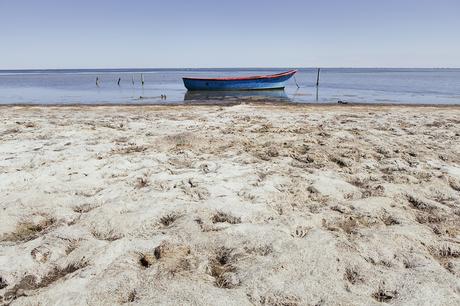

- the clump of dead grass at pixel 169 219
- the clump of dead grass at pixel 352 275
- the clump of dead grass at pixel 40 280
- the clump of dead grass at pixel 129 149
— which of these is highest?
the clump of dead grass at pixel 129 149

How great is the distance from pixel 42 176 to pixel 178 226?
2.66m

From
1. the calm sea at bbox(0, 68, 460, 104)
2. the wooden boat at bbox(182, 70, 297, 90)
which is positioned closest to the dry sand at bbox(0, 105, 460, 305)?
the calm sea at bbox(0, 68, 460, 104)

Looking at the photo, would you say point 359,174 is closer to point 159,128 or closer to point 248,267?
point 248,267

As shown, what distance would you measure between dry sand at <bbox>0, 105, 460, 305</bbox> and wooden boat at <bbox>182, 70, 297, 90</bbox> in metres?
24.2

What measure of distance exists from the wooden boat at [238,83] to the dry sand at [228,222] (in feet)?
79.3

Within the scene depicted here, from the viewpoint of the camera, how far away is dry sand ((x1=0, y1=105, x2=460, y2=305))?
2.96m

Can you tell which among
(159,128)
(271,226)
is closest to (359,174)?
(271,226)

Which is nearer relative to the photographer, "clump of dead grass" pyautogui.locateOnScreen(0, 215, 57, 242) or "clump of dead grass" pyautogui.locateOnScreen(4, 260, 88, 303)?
"clump of dead grass" pyautogui.locateOnScreen(4, 260, 88, 303)

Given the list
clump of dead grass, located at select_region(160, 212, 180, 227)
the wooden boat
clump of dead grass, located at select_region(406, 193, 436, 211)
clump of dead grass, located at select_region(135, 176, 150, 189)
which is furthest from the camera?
the wooden boat

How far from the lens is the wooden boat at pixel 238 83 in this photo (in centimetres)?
3131

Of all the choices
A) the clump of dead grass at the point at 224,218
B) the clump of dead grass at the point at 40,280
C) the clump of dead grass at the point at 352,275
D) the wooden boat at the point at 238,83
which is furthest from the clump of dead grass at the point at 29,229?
the wooden boat at the point at 238,83

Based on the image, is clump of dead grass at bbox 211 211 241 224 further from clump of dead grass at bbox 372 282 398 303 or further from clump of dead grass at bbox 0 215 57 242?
clump of dead grass at bbox 0 215 57 242

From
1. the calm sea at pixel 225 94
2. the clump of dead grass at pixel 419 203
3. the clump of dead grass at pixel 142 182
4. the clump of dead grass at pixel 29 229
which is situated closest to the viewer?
the clump of dead grass at pixel 29 229

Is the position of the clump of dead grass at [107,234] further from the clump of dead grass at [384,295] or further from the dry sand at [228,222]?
the clump of dead grass at [384,295]
